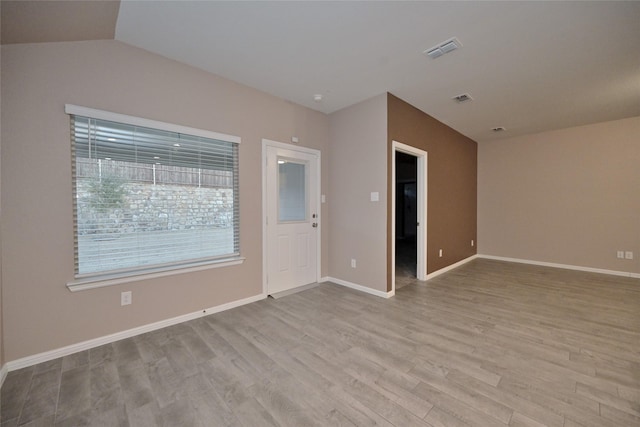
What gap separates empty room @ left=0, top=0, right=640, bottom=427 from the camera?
5.66 ft

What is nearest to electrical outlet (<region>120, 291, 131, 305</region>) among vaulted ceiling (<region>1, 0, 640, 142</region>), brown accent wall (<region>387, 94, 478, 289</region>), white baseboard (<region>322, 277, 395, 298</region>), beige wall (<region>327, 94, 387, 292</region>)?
vaulted ceiling (<region>1, 0, 640, 142</region>)

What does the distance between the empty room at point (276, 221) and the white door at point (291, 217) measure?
32 millimetres

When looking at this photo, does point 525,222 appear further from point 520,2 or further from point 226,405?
point 226,405

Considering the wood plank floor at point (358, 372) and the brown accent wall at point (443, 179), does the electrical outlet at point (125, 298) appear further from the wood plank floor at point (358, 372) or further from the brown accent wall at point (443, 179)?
the brown accent wall at point (443, 179)

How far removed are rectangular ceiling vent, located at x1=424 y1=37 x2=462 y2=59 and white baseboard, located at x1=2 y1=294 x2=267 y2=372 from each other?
139 inches

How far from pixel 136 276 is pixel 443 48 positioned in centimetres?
371

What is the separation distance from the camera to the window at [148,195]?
2248 mm

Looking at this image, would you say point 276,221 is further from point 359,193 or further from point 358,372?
point 358,372

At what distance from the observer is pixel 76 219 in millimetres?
2189

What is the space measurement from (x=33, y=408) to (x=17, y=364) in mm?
666

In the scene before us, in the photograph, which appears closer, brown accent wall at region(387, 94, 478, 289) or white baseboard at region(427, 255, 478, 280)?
brown accent wall at region(387, 94, 478, 289)

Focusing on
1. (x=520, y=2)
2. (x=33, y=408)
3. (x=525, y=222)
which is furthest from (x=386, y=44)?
(x=525, y=222)

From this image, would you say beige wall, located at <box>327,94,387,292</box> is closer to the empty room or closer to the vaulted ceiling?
the empty room

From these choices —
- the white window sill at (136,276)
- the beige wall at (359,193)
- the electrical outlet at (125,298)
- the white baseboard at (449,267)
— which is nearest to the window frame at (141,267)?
the white window sill at (136,276)
